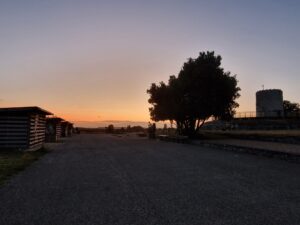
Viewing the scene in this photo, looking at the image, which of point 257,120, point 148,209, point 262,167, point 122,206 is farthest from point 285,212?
point 257,120

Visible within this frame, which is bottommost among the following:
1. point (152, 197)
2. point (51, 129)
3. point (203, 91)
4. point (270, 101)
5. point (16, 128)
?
point (152, 197)

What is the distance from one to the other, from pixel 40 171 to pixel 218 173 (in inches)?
301

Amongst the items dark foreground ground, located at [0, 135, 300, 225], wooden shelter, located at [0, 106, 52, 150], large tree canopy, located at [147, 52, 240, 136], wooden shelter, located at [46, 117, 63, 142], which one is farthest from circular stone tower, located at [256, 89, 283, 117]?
dark foreground ground, located at [0, 135, 300, 225]

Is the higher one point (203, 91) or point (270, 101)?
point (270, 101)

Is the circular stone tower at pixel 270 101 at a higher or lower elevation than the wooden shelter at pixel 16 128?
higher

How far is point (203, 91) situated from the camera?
34312 millimetres

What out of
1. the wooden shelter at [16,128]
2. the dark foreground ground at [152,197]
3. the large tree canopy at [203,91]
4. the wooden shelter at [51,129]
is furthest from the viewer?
the wooden shelter at [51,129]

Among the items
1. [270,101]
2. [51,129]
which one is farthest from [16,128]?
[270,101]

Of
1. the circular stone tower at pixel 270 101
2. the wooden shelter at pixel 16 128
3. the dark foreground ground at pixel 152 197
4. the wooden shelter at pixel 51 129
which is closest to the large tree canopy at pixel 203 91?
the wooden shelter at pixel 51 129

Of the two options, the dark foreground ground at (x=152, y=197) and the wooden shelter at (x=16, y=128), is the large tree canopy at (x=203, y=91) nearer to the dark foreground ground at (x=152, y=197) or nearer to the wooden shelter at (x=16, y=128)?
the wooden shelter at (x=16, y=128)

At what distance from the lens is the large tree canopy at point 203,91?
34.4 metres

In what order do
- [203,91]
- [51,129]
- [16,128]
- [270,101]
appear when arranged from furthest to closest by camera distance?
[270,101] → [51,129] → [203,91] → [16,128]

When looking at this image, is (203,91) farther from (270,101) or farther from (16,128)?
(270,101)

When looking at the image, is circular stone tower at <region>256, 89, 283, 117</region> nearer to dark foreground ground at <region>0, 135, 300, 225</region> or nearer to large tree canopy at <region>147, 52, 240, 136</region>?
large tree canopy at <region>147, 52, 240, 136</region>
